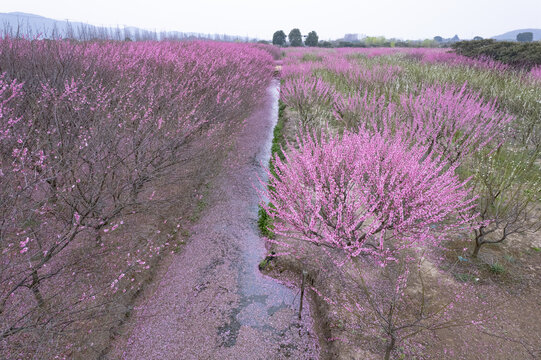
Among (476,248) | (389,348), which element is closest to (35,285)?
(389,348)

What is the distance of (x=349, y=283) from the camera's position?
5.06m

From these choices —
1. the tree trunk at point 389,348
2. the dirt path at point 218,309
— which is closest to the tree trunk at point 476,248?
the tree trunk at point 389,348

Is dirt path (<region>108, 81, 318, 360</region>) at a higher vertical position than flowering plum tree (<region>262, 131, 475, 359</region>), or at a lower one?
lower

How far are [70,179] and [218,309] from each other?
3678 mm

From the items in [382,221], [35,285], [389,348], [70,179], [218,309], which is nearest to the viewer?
[389,348]

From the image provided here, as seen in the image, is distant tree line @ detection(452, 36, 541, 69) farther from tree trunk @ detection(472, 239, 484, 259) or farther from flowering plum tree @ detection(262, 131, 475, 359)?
flowering plum tree @ detection(262, 131, 475, 359)

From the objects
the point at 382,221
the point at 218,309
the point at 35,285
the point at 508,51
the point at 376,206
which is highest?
the point at 508,51

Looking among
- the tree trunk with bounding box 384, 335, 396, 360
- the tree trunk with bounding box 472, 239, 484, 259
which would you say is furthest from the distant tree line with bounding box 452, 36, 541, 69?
the tree trunk with bounding box 384, 335, 396, 360

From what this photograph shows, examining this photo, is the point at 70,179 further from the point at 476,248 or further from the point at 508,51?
the point at 508,51

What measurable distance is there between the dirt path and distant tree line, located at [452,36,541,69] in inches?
734

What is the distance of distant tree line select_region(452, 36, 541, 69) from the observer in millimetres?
15711

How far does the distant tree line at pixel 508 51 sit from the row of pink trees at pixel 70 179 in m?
17.5

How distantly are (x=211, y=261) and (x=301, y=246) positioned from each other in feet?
6.26

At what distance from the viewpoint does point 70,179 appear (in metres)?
5.39
